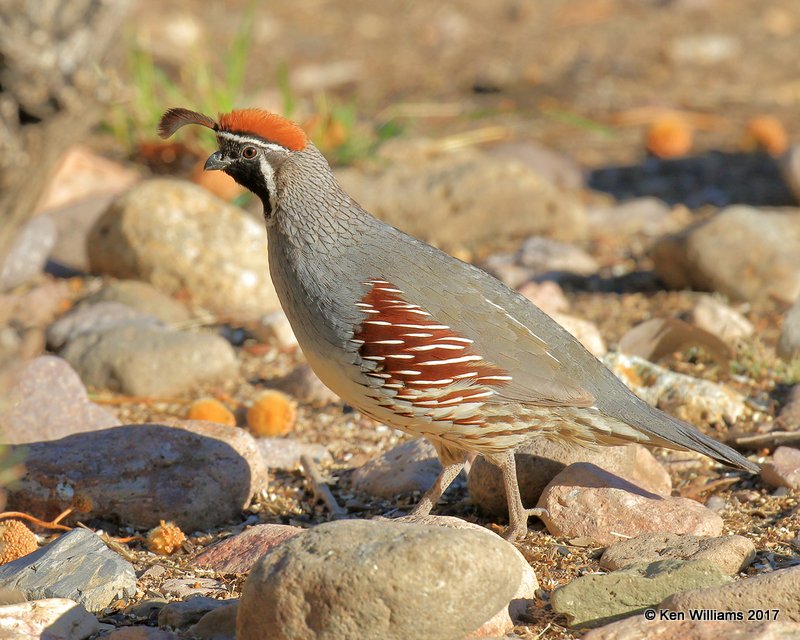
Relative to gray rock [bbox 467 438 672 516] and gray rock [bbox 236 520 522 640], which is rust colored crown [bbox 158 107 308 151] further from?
gray rock [bbox 236 520 522 640]

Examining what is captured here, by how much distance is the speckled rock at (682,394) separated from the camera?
6.05 metres

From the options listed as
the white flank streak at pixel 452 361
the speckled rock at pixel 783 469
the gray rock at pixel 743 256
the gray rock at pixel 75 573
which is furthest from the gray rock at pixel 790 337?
the gray rock at pixel 75 573

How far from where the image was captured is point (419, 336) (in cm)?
480

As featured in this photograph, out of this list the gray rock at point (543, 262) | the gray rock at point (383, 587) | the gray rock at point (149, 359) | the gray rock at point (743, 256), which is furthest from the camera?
the gray rock at point (543, 262)

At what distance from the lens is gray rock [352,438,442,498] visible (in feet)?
18.5

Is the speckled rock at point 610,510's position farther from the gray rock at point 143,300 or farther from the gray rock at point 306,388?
the gray rock at point 143,300

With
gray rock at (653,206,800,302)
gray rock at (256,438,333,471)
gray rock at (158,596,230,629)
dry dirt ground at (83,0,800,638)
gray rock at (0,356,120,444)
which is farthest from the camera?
dry dirt ground at (83,0,800,638)

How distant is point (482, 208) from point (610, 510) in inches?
185

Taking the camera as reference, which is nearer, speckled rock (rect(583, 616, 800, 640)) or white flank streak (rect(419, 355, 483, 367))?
speckled rock (rect(583, 616, 800, 640))

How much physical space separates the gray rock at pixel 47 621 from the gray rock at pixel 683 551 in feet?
6.68

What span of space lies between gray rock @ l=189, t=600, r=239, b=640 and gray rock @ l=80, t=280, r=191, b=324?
372 cm

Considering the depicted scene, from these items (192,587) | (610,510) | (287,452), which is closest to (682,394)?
(610,510)

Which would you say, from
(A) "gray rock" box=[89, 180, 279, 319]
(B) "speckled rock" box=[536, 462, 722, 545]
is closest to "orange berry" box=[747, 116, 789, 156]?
(A) "gray rock" box=[89, 180, 279, 319]

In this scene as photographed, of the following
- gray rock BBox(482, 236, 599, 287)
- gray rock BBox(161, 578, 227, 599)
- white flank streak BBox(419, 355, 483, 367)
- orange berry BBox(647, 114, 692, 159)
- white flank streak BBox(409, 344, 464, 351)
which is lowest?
gray rock BBox(161, 578, 227, 599)
